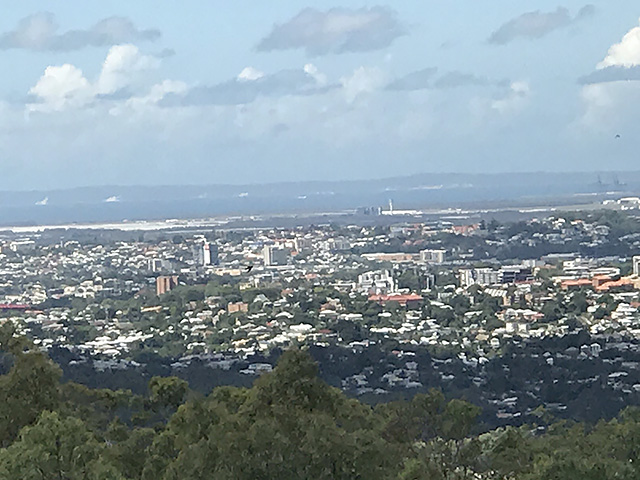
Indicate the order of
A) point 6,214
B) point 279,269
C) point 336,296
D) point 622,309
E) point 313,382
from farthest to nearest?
point 6,214
point 279,269
point 336,296
point 622,309
point 313,382

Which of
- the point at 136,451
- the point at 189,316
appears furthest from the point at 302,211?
the point at 136,451

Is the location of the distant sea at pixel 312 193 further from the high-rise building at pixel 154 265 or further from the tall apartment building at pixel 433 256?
the tall apartment building at pixel 433 256

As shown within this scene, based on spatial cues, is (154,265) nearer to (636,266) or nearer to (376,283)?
(376,283)

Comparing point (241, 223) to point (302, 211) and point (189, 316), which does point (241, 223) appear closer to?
point (302, 211)

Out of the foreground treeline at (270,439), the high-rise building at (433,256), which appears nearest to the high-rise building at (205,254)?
the high-rise building at (433,256)

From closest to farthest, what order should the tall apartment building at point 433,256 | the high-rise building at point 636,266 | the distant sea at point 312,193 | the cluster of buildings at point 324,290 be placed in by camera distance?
the cluster of buildings at point 324,290
the high-rise building at point 636,266
the tall apartment building at point 433,256
the distant sea at point 312,193
